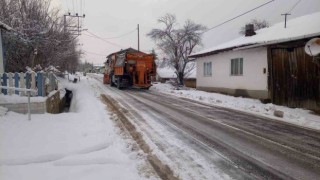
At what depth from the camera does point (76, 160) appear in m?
6.46

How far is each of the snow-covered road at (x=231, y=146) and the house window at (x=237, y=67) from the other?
937 cm

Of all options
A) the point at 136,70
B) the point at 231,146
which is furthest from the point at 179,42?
the point at 231,146

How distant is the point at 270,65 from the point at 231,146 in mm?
11065

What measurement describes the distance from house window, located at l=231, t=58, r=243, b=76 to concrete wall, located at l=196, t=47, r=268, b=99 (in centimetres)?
21

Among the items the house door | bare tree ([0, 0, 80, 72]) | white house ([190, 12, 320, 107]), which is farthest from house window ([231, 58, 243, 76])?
bare tree ([0, 0, 80, 72])

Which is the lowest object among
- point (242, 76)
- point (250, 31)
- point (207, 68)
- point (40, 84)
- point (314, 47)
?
point (40, 84)

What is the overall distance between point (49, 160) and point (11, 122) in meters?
3.55

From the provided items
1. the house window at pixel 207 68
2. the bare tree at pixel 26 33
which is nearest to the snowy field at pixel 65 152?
the bare tree at pixel 26 33

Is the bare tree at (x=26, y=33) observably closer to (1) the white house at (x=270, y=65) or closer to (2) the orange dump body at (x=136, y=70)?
(2) the orange dump body at (x=136, y=70)

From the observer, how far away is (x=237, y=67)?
22094mm

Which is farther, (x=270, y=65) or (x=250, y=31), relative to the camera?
A: (x=250, y=31)

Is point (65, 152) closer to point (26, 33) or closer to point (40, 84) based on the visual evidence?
point (40, 84)

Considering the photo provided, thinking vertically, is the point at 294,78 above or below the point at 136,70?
below

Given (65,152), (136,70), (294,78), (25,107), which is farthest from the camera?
(136,70)
